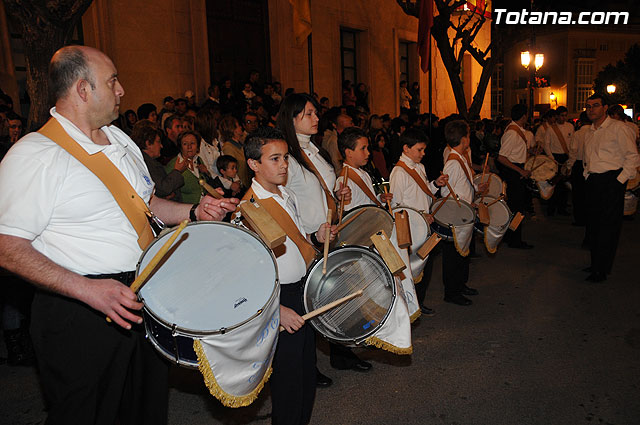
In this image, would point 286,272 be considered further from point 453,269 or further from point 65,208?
point 453,269

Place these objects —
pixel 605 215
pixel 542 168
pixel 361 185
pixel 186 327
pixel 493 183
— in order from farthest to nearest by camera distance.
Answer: pixel 542 168 → pixel 493 183 → pixel 605 215 → pixel 361 185 → pixel 186 327

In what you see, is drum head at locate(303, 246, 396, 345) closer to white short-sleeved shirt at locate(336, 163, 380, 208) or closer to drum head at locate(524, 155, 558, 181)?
Answer: white short-sleeved shirt at locate(336, 163, 380, 208)

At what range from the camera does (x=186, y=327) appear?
2158 mm

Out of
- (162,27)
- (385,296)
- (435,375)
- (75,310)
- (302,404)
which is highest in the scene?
(162,27)

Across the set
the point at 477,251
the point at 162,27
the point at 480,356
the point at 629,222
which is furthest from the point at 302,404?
the point at 162,27

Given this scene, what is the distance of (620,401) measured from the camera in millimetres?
3719

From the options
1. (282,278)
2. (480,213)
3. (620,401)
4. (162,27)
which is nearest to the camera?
(282,278)

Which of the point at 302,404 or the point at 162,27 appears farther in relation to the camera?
the point at 162,27

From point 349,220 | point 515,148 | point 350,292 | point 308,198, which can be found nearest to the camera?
point 350,292

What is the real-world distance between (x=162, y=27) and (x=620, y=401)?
414 inches

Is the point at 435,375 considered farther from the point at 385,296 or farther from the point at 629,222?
the point at 629,222

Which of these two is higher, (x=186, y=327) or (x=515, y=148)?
(x=515, y=148)

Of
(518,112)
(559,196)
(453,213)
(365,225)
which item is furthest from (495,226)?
(559,196)

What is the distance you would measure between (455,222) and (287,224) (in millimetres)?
2725
